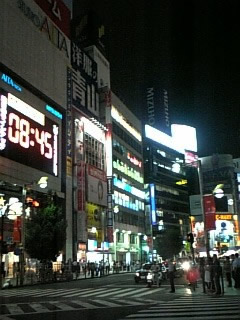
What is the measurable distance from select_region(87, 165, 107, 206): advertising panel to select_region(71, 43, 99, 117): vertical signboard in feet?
33.4

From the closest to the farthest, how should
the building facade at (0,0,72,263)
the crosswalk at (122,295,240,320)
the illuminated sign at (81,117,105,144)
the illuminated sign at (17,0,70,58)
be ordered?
the crosswalk at (122,295,240,320) → the building facade at (0,0,72,263) → the illuminated sign at (17,0,70,58) → the illuminated sign at (81,117,105,144)

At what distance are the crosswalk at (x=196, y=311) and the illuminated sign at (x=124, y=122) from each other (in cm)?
6683

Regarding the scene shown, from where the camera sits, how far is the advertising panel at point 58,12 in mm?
59844

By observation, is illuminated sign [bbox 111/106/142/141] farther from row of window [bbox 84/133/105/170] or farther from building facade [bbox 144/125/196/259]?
building facade [bbox 144/125/196/259]

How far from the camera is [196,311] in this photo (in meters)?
13.7

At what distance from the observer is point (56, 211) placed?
132ft

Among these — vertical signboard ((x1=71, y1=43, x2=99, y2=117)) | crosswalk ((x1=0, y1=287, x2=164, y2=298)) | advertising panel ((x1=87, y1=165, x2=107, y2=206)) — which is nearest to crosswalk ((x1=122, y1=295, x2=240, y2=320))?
crosswalk ((x1=0, y1=287, x2=164, y2=298))

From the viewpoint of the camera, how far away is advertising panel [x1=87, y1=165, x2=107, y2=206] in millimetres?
64438

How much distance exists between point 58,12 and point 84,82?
1203cm

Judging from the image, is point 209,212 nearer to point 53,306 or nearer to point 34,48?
point 53,306

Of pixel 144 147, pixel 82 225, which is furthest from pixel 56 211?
pixel 144 147

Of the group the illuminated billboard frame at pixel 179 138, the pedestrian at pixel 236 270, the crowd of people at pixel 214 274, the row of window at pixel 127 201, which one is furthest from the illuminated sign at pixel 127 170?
the pedestrian at pixel 236 270

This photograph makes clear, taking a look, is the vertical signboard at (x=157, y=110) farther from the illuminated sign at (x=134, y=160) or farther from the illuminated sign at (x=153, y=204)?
the illuminated sign at (x=134, y=160)

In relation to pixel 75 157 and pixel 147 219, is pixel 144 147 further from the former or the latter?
pixel 75 157
